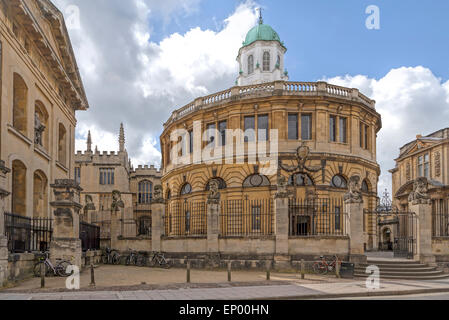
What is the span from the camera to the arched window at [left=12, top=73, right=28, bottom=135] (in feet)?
75.4

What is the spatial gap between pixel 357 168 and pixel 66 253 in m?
22.2

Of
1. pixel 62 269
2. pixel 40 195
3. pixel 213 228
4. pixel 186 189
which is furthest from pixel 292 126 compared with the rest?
pixel 62 269

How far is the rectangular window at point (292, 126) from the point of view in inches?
1282

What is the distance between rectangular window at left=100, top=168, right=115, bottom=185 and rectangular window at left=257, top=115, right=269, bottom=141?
36.0 m

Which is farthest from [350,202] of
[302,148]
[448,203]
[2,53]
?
[448,203]

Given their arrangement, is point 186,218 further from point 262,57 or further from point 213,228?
point 262,57

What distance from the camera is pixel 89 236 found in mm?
26688

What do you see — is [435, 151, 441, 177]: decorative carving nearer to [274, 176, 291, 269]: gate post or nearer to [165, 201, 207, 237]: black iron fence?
[165, 201, 207, 237]: black iron fence

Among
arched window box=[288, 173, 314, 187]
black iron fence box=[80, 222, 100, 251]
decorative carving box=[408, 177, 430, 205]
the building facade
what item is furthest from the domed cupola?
decorative carving box=[408, 177, 430, 205]

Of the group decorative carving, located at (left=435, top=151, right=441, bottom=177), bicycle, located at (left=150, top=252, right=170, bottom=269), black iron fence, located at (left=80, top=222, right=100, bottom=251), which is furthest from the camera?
decorative carving, located at (left=435, top=151, right=441, bottom=177)

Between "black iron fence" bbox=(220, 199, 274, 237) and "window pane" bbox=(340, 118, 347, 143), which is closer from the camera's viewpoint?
"black iron fence" bbox=(220, 199, 274, 237)

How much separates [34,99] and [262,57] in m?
41.7

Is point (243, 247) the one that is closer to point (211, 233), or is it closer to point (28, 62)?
point (211, 233)
